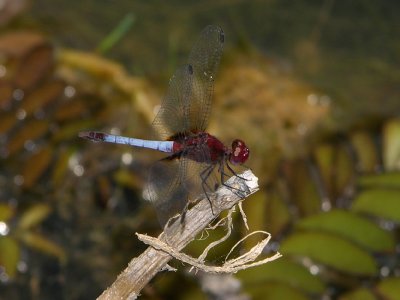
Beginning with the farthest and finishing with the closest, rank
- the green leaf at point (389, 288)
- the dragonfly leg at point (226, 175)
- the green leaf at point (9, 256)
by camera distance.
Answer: the green leaf at point (9, 256)
the green leaf at point (389, 288)
the dragonfly leg at point (226, 175)

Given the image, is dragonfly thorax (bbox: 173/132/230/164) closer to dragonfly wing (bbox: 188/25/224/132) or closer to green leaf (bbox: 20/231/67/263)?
dragonfly wing (bbox: 188/25/224/132)

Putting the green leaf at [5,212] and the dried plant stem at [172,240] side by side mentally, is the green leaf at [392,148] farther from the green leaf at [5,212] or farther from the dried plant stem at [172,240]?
the dried plant stem at [172,240]

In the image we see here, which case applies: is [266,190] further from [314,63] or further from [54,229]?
[314,63]

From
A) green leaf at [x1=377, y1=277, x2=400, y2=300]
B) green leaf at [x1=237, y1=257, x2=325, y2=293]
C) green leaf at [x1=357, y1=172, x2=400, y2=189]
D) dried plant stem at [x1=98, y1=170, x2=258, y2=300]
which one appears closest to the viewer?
dried plant stem at [x1=98, y1=170, x2=258, y2=300]

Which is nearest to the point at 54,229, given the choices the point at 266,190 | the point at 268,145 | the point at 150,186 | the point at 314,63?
the point at 266,190

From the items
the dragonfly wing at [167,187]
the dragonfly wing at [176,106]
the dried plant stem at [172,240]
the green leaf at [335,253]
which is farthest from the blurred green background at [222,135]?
the dried plant stem at [172,240]

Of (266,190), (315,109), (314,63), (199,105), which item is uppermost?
(314,63)

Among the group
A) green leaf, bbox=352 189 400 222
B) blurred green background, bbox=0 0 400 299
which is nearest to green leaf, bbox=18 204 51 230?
blurred green background, bbox=0 0 400 299
